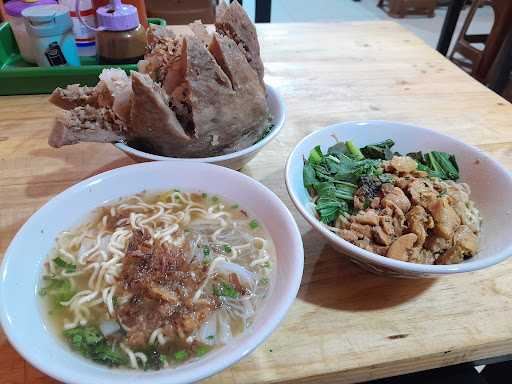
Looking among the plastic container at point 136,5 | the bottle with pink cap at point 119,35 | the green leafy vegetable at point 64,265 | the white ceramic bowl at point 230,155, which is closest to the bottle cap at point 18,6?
the plastic container at point 136,5

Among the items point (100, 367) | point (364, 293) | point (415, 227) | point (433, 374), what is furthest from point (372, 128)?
point (100, 367)

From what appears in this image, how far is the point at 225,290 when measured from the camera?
87 cm

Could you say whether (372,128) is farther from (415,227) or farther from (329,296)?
(329,296)

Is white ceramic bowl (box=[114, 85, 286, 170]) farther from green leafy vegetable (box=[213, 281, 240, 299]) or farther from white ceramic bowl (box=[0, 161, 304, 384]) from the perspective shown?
green leafy vegetable (box=[213, 281, 240, 299])

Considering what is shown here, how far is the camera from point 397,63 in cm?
207

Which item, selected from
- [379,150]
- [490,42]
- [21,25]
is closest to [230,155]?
[379,150]

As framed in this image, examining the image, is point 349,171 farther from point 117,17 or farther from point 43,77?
point 43,77

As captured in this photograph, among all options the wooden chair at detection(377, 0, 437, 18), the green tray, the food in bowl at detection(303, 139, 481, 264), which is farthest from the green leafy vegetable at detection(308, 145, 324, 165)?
the wooden chair at detection(377, 0, 437, 18)

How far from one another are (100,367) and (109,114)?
0.65 meters

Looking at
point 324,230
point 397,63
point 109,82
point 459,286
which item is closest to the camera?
point 324,230

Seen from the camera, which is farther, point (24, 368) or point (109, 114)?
point (109, 114)

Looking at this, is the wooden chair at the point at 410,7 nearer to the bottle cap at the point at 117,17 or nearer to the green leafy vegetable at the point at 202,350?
the bottle cap at the point at 117,17

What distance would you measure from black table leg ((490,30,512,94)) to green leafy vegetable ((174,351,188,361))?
307 cm

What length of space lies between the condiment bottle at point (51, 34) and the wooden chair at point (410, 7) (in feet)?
17.4
